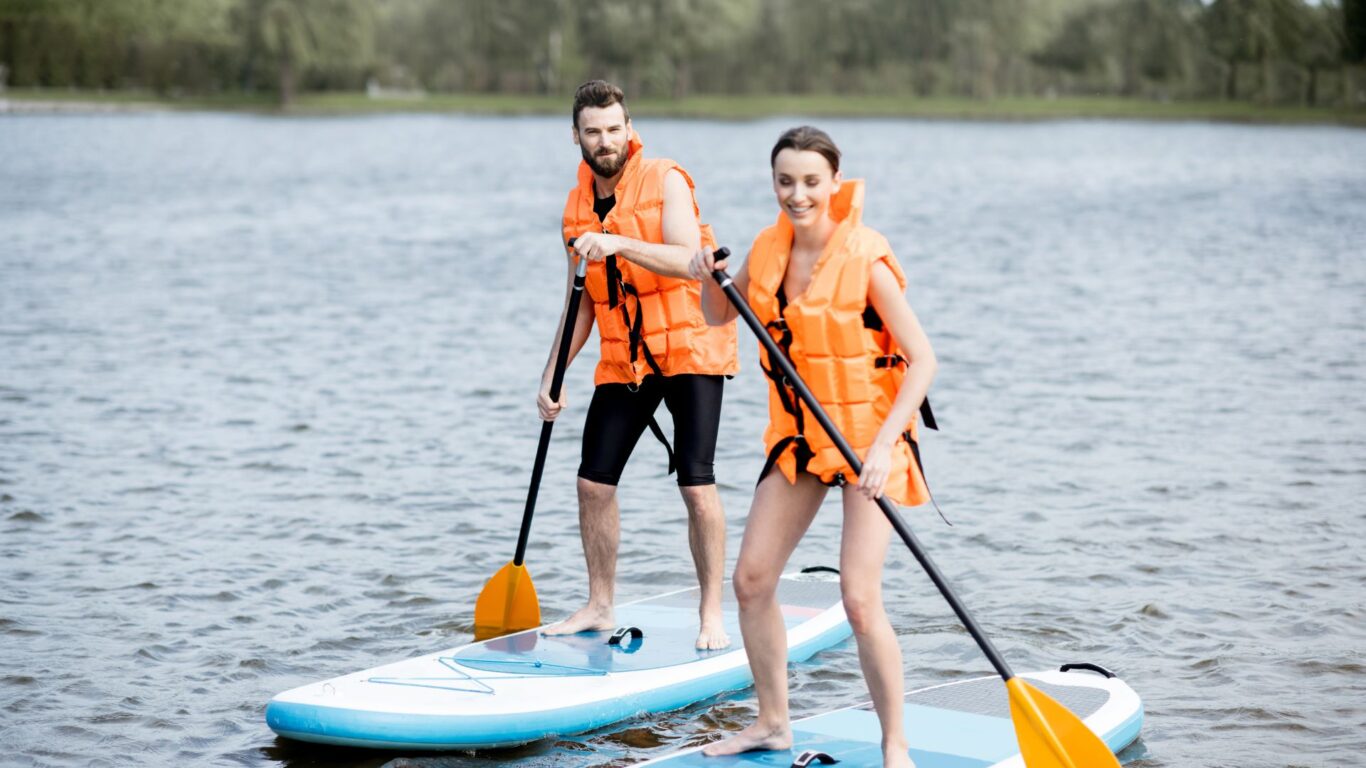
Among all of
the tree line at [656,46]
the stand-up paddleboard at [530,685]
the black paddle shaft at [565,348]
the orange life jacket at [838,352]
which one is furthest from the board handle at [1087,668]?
the tree line at [656,46]

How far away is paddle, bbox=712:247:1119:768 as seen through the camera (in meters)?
4.70

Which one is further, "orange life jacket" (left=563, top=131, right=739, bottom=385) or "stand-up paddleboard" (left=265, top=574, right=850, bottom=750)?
"orange life jacket" (left=563, top=131, right=739, bottom=385)

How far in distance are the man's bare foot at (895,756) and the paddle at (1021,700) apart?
356 millimetres

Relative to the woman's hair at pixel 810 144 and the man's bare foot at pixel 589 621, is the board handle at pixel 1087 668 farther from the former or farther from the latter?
the woman's hair at pixel 810 144

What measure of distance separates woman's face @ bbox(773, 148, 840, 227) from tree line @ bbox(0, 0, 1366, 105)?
261 ft

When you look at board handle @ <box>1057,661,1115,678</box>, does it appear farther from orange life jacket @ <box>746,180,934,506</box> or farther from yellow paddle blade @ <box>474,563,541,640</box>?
yellow paddle blade @ <box>474,563,541,640</box>

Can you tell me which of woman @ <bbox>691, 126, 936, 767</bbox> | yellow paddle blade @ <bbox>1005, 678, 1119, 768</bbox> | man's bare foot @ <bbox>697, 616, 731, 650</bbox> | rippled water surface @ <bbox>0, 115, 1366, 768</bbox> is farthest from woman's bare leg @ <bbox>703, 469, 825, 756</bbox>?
man's bare foot @ <bbox>697, 616, 731, 650</bbox>

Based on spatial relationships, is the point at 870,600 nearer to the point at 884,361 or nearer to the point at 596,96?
the point at 884,361

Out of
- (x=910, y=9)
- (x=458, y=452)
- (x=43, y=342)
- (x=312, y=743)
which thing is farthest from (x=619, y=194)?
(x=910, y=9)

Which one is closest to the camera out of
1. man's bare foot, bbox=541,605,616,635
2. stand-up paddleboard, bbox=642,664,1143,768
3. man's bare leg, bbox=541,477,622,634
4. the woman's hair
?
the woman's hair

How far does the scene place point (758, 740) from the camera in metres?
A: 5.27

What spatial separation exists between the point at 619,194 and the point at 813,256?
1.46 meters

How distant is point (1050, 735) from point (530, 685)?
6.65ft

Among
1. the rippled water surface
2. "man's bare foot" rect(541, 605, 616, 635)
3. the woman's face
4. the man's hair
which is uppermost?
the man's hair
